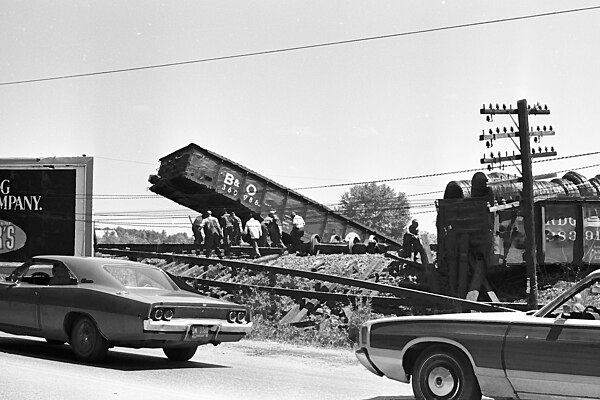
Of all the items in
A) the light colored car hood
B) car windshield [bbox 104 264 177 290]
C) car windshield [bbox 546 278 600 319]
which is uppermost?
car windshield [bbox 104 264 177 290]

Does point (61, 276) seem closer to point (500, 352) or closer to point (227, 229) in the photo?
point (500, 352)

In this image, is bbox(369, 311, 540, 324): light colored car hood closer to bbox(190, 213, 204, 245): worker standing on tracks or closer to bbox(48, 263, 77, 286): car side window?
bbox(48, 263, 77, 286): car side window

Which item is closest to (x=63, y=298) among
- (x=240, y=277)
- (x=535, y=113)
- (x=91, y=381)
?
(x=91, y=381)

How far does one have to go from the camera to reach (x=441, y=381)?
287 inches

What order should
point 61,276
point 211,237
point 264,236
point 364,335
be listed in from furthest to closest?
point 264,236, point 211,237, point 61,276, point 364,335

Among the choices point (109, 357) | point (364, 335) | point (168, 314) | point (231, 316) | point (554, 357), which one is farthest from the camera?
point (109, 357)

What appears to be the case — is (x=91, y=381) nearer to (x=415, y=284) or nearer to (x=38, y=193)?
(x=38, y=193)

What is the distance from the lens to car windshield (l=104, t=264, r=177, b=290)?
412 inches

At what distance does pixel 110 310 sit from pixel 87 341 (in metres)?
0.63

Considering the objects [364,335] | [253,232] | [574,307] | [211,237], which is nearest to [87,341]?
[364,335]

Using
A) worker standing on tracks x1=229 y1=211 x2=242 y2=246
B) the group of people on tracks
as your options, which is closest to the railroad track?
the group of people on tracks

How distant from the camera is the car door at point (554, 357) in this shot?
6.50 m

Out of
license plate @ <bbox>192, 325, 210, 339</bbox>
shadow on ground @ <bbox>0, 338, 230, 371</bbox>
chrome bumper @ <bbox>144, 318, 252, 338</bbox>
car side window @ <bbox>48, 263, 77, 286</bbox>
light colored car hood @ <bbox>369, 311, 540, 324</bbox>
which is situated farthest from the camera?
car side window @ <bbox>48, 263, 77, 286</bbox>

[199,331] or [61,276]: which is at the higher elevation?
[61,276]
